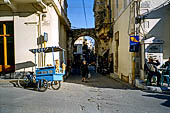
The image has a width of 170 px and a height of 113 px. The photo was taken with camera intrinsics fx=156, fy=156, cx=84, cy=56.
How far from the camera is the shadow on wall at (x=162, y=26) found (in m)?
8.77

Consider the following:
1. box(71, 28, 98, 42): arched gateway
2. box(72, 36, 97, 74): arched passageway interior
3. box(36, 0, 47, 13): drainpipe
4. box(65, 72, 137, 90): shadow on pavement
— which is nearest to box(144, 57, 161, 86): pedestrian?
box(65, 72, 137, 90): shadow on pavement

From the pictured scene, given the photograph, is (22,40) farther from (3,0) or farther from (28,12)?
(3,0)

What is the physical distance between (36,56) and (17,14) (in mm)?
2897

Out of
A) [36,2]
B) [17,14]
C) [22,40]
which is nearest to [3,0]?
[17,14]

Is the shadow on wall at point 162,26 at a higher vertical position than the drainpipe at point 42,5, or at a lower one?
lower

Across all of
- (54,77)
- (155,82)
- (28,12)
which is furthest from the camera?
(28,12)

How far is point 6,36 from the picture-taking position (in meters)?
10.2

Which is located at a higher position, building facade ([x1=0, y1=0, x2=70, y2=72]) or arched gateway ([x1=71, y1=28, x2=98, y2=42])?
arched gateway ([x1=71, y1=28, x2=98, y2=42])

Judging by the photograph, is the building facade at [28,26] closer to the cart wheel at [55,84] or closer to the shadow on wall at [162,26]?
Answer: the cart wheel at [55,84]

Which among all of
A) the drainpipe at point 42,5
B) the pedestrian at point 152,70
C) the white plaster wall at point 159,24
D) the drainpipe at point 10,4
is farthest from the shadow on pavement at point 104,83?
the drainpipe at point 10,4

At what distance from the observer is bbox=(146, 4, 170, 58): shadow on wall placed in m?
8.77

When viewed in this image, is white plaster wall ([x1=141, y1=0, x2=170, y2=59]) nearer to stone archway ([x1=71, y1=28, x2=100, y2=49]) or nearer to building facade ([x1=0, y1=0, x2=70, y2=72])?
building facade ([x1=0, y1=0, x2=70, y2=72])

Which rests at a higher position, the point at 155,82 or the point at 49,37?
the point at 49,37

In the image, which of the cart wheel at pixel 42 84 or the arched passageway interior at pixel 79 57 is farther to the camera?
the arched passageway interior at pixel 79 57
